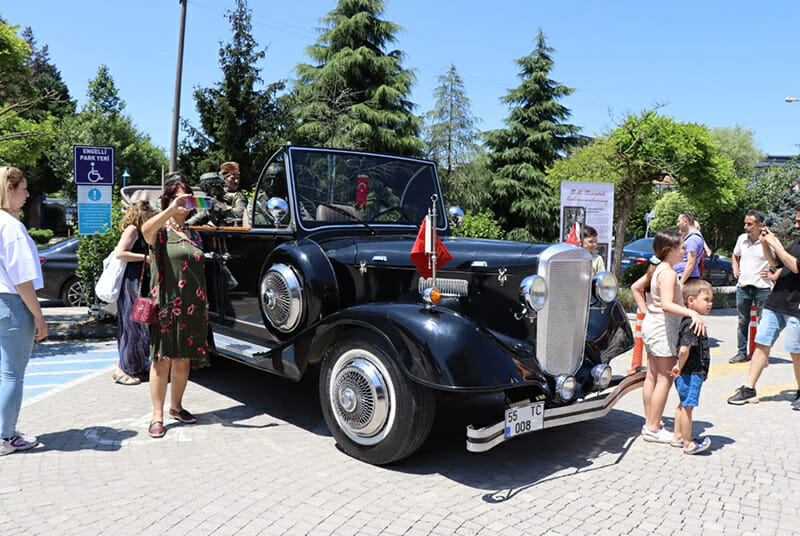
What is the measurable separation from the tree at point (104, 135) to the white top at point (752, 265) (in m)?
36.3

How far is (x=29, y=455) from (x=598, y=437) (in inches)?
161

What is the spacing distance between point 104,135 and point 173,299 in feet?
126

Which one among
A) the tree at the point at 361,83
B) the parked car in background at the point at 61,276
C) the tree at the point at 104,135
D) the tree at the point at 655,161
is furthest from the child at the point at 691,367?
the tree at the point at 104,135

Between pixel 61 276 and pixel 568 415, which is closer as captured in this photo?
pixel 568 415

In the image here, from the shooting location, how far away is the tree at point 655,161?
1452 centimetres

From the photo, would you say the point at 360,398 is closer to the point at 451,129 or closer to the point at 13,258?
the point at 13,258

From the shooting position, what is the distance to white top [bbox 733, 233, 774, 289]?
297 inches

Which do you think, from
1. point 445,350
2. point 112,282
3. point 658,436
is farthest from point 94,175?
point 658,436

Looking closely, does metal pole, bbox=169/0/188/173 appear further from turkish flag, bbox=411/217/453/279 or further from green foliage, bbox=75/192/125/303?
turkish flag, bbox=411/217/453/279

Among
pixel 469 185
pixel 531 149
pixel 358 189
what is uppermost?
pixel 531 149

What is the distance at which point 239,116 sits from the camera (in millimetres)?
19938

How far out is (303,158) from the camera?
521cm

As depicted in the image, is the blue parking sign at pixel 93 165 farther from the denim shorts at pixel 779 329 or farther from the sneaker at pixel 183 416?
the denim shorts at pixel 779 329

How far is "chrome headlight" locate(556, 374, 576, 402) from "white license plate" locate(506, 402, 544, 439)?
0.22 m
